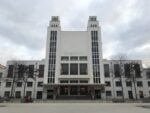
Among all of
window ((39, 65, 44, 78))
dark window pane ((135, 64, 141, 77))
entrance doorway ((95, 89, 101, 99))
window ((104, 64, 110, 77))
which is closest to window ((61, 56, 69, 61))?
window ((39, 65, 44, 78))

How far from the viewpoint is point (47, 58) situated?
2450 inches

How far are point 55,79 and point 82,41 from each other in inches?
754

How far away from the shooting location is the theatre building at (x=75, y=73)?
57906 millimetres

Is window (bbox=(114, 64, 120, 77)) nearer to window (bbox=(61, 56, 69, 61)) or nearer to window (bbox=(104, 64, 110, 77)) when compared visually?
window (bbox=(104, 64, 110, 77))

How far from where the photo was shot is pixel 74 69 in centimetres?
6038

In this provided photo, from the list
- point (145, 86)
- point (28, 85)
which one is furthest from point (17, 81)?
point (145, 86)

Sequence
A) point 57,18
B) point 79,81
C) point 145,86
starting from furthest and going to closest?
1. point 57,18
2. point 145,86
3. point 79,81

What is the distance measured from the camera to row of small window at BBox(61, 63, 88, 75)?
2356 inches

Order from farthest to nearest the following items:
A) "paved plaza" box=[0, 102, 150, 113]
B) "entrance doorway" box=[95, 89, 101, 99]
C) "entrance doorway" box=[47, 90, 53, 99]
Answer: "entrance doorway" box=[47, 90, 53, 99] < "entrance doorway" box=[95, 89, 101, 99] < "paved plaza" box=[0, 102, 150, 113]

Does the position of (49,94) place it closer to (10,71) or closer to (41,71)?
(41,71)

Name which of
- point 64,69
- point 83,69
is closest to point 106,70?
point 83,69

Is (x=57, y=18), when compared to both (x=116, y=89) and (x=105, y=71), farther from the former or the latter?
(x=116, y=89)

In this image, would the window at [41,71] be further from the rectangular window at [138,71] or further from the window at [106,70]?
the rectangular window at [138,71]

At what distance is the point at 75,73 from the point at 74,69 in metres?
1.69
